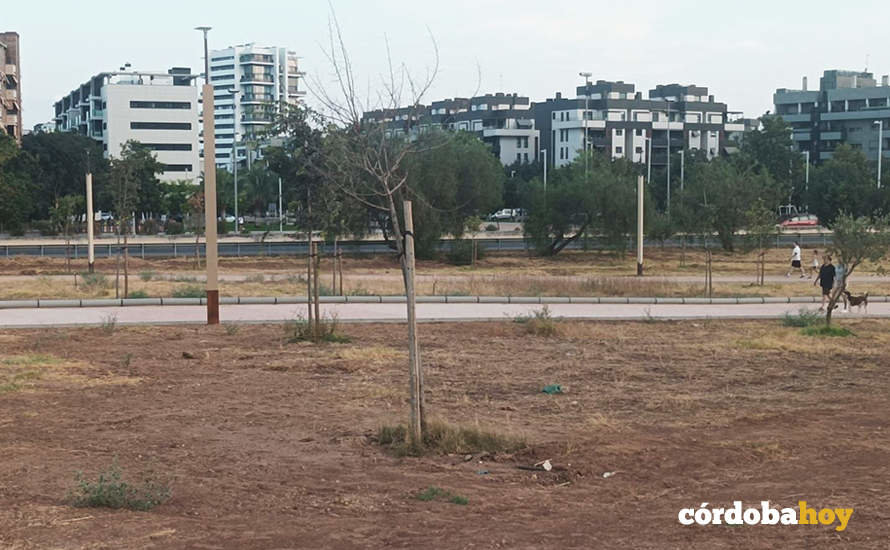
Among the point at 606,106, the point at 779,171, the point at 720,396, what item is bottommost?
the point at 720,396

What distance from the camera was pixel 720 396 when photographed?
12617 mm

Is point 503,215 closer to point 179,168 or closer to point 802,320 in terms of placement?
point 179,168

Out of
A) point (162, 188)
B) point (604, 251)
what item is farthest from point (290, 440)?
point (162, 188)

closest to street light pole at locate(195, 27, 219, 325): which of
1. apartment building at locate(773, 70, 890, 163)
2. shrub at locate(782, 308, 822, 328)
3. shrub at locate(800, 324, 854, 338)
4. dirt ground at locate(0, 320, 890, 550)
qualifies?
dirt ground at locate(0, 320, 890, 550)

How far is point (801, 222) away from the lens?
88.7 metres

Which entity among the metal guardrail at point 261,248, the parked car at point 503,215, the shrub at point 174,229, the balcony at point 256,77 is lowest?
the metal guardrail at point 261,248

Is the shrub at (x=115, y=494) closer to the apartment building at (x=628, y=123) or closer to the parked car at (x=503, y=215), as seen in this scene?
the parked car at (x=503, y=215)

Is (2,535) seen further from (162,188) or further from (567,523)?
(162,188)

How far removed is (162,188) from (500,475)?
3210 inches

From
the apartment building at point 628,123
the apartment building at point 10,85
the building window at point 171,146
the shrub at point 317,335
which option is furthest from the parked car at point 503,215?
the shrub at point 317,335

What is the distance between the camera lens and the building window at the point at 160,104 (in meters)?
119

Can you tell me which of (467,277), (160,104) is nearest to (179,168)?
(160,104)

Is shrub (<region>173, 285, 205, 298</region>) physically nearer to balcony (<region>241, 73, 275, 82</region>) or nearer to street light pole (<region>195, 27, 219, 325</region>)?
street light pole (<region>195, 27, 219, 325</region>)

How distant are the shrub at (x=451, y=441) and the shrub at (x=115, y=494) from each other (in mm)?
2340
